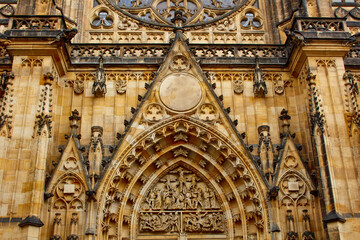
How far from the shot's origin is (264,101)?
1436 cm

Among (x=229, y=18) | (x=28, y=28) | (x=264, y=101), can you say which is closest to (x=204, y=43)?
(x=229, y=18)

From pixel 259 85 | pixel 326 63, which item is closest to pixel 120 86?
pixel 259 85

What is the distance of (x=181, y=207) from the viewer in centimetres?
1365

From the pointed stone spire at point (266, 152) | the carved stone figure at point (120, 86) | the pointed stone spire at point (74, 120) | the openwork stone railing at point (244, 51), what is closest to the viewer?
the pointed stone spire at point (266, 152)

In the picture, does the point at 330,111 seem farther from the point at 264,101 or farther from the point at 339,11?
the point at 339,11

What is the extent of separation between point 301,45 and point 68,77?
6861 mm

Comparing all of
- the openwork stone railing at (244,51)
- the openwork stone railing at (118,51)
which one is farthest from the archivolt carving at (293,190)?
the openwork stone railing at (118,51)

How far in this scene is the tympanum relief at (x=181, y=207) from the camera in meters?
13.4

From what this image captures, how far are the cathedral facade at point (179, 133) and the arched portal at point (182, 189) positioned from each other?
3cm

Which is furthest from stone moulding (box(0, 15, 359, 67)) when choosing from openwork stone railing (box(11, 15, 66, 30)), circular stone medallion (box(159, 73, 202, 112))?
circular stone medallion (box(159, 73, 202, 112))

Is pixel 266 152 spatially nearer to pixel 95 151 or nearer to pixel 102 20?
pixel 95 151

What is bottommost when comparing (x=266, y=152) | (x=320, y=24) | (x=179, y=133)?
(x=266, y=152)

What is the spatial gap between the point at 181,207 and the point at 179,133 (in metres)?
2.10

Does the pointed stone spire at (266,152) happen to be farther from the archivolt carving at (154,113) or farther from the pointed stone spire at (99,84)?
the pointed stone spire at (99,84)
